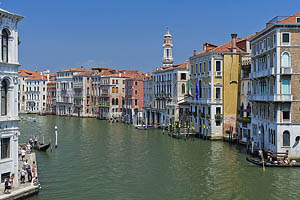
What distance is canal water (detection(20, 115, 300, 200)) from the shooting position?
16484 mm

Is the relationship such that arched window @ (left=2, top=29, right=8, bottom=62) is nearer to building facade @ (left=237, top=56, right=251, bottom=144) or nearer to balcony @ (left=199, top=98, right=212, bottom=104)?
building facade @ (left=237, top=56, right=251, bottom=144)

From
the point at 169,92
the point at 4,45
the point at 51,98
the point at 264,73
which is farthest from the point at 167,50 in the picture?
the point at 4,45

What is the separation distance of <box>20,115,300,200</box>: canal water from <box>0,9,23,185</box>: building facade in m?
1.82

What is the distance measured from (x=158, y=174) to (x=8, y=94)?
29.9ft

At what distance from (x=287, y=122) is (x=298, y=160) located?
7.32 ft

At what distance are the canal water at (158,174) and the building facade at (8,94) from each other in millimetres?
1817

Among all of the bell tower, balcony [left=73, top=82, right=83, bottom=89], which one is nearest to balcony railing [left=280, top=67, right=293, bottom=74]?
the bell tower

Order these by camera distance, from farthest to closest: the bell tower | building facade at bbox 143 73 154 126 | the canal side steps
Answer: the bell tower, building facade at bbox 143 73 154 126, the canal side steps

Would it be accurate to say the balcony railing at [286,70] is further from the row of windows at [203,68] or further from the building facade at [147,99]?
the building facade at [147,99]

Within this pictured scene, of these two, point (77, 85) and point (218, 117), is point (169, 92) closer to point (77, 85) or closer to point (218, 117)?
point (218, 117)

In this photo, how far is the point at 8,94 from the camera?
14.5 m

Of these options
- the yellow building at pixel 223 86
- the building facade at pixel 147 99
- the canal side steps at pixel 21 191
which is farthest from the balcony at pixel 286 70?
the building facade at pixel 147 99

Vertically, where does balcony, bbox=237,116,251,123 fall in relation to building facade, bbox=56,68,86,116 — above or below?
below

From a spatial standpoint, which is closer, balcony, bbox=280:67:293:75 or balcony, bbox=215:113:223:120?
balcony, bbox=280:67:293:75
